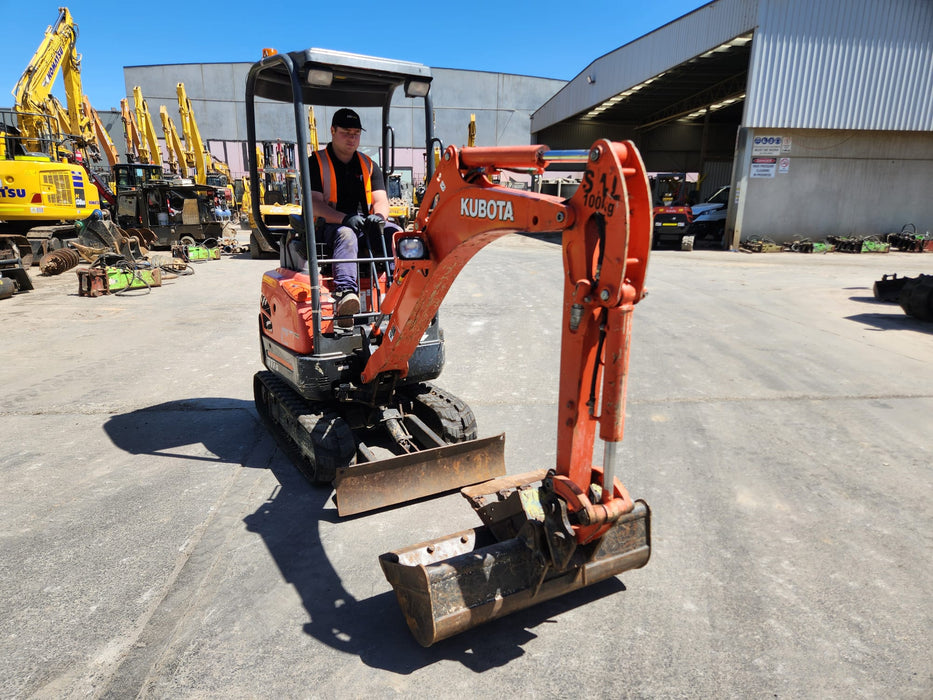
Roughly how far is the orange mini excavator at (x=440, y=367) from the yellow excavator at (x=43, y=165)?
38.3 ft

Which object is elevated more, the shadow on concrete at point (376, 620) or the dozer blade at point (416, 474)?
the dozer blade at point (416, 474)

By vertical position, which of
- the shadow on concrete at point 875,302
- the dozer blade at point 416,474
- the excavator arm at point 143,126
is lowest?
the dozer blade at point 416,474

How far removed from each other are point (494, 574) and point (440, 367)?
207cm

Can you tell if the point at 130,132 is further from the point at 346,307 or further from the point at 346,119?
the point at 346,307

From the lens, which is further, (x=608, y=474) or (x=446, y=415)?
(x=446, y=415)

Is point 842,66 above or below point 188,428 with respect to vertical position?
above

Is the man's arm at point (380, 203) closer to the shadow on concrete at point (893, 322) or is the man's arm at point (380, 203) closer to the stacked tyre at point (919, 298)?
the shadow on concrete at point (893, 322)

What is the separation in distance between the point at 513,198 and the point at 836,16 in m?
20.8

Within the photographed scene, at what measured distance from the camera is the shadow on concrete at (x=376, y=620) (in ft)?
8.52

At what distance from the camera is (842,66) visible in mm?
18219

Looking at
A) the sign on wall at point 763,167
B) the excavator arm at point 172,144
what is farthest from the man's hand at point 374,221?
the excavator arm at point 172,144

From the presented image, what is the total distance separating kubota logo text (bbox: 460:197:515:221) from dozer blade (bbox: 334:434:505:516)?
1645 millimetres

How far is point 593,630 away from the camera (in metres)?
2.75

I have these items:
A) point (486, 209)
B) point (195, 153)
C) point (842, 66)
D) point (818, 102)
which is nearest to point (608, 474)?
point (486, 209)
